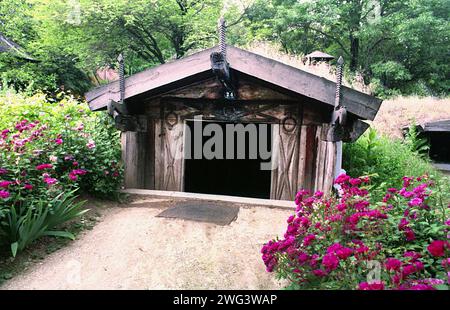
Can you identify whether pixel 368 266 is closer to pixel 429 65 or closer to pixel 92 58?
pixel 92 58

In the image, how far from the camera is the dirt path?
2947 millimetres

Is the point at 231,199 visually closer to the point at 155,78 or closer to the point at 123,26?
the point at 155,78

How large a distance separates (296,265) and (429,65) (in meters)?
21.5

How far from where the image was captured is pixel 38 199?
3664 mm

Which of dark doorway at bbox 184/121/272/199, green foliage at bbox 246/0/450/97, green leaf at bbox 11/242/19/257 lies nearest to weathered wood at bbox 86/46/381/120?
green leaf at bbox 11/242/19/257

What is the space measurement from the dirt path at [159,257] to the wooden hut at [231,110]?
1.24 m

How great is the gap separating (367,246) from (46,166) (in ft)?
10.5

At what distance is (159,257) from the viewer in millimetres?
3369

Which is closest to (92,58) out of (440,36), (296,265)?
(296,265)

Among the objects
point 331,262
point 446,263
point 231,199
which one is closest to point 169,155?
point 231,199

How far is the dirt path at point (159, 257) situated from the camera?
2947 mm

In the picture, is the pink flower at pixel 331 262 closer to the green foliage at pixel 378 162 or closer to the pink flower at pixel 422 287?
the pink flower at pixel 422 287

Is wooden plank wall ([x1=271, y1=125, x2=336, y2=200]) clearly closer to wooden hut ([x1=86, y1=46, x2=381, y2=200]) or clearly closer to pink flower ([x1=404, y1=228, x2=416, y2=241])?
wooden hut ([x1=86, y1=46, x2=381, y2=200])

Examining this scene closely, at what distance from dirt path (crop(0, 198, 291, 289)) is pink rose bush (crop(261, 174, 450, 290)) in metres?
0.51
